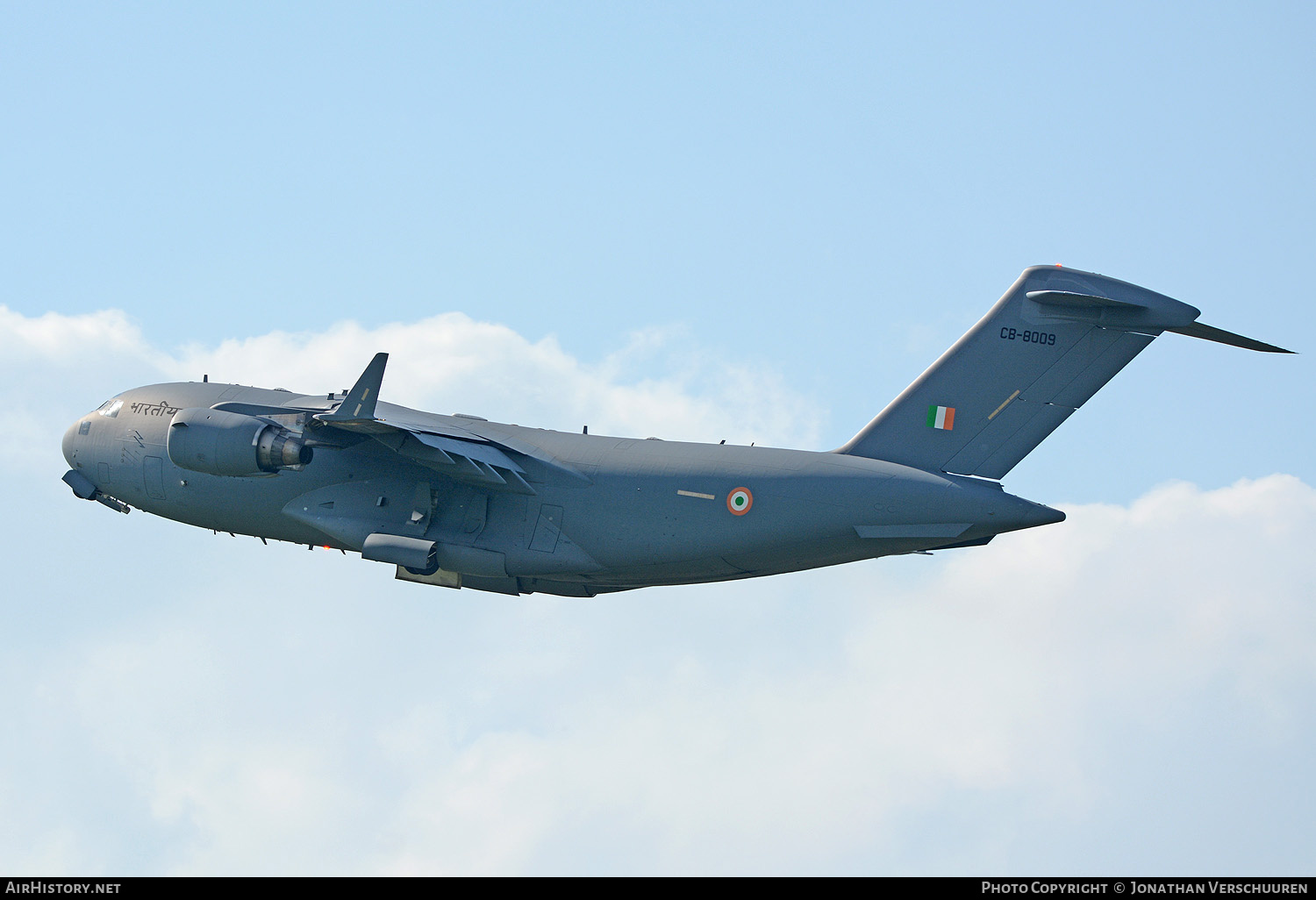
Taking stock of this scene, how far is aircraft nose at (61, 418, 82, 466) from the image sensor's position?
2062cm

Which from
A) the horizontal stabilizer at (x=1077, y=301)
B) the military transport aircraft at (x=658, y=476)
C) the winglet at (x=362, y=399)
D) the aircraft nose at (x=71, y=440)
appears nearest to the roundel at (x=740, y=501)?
the military transport aircraft at (x=658, y=476)

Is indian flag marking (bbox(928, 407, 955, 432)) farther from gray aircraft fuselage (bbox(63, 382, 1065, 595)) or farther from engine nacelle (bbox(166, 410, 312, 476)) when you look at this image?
engine nacelle (bbox(166, 410, 312, 476))

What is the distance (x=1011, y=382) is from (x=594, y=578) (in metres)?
5.48

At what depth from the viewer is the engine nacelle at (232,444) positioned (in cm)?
1728

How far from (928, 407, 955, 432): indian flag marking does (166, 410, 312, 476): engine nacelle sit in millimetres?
7217

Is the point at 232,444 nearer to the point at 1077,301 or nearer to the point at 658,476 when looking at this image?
the point at 658,476

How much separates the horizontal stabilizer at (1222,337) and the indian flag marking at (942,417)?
2532mm

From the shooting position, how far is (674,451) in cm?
1767

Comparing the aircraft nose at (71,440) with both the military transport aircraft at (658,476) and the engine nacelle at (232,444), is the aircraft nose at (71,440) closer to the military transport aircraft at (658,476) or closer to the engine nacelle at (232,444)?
the military transport aircraft at (658,476)

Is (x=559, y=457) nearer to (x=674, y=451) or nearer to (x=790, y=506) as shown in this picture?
(x=674, y=451)

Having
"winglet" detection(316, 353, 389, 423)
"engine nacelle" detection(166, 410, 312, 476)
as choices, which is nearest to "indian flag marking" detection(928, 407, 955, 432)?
"winglet" detection(316, 353, 389, 423)

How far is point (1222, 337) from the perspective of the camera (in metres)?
16.0
